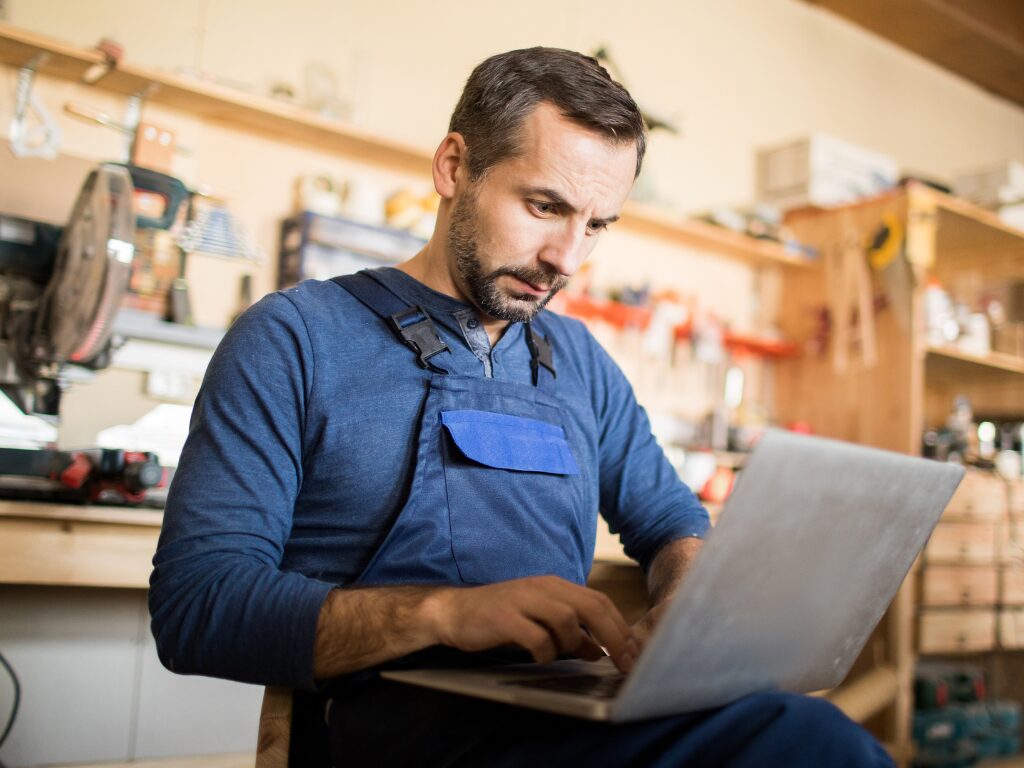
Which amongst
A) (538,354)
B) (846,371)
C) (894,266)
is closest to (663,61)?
(894,266)

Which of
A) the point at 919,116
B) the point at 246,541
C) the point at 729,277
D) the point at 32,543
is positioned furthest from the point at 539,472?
the point at 919,116

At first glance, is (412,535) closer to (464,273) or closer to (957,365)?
(464,273)

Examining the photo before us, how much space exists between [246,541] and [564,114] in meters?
0.63

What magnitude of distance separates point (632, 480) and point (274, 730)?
66cm

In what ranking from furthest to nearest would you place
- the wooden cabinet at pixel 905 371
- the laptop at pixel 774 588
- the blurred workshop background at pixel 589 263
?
the wooden cabinet at pixel 905 371
the blurred workshop background at pixel 589 263
the laptop at pixel 774 588

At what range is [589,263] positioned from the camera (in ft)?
10.1

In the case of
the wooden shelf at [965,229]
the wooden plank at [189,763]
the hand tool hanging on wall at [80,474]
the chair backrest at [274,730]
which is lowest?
the wooden plank at [189,763]

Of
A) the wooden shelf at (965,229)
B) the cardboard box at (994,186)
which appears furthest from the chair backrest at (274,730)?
the cardboard box at (994,186)

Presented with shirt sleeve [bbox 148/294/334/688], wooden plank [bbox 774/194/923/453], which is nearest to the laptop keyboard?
shirt sleeve [bbox 148/294/334/688]

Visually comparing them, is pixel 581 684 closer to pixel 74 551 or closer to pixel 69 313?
pixel 74 551

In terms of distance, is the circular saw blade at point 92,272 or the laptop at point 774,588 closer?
the laptop at point 774,588

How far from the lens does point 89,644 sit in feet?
6.98

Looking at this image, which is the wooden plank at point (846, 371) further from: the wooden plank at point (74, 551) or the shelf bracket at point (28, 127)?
the shelf bracket at point (28, 127)

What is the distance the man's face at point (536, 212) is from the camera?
1171 millimetres
